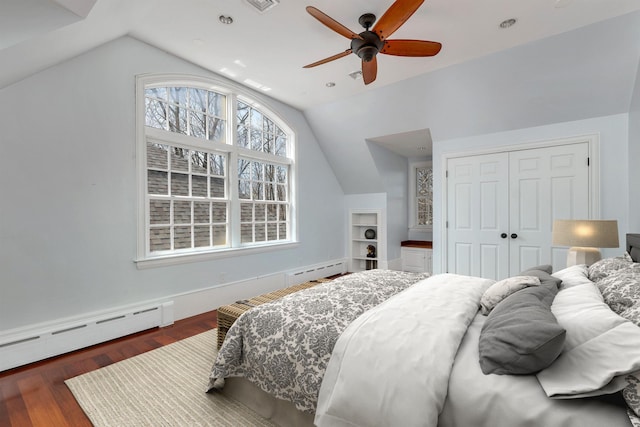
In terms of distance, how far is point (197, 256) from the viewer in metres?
3.47

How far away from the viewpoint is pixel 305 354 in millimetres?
1471

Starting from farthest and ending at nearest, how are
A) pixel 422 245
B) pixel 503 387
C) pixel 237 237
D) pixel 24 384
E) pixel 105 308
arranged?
1. pixel 422 245
2. pixel 237 237
3. pixel 105 308
4. pixel 24 384
5. pixel 503 387

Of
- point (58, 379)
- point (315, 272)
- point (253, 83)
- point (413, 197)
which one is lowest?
point (58, 379)

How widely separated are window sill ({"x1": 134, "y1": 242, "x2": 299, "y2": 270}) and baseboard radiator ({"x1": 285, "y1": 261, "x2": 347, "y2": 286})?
0.54 meters

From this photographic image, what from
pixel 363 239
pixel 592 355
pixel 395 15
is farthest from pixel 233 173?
pixel 592 355

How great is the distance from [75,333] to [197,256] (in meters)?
1.28

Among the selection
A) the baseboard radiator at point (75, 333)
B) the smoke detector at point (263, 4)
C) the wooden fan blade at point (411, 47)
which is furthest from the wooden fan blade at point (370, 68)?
the baseboard radiator at point (75, 333)

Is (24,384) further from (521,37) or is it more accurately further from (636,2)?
(636,2)

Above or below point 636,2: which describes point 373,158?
below

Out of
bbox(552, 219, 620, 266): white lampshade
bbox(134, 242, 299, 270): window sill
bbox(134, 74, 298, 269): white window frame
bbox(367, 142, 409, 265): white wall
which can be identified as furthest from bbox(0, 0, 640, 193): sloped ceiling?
bbox(134, 242, 299, 270): window sill

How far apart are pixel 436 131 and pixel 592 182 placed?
1934 millimetres

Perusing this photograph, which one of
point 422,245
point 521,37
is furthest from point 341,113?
point 422,245

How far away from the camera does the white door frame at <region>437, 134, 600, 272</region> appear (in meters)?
3.34

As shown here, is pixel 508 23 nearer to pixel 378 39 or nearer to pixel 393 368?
pixel 378 39
